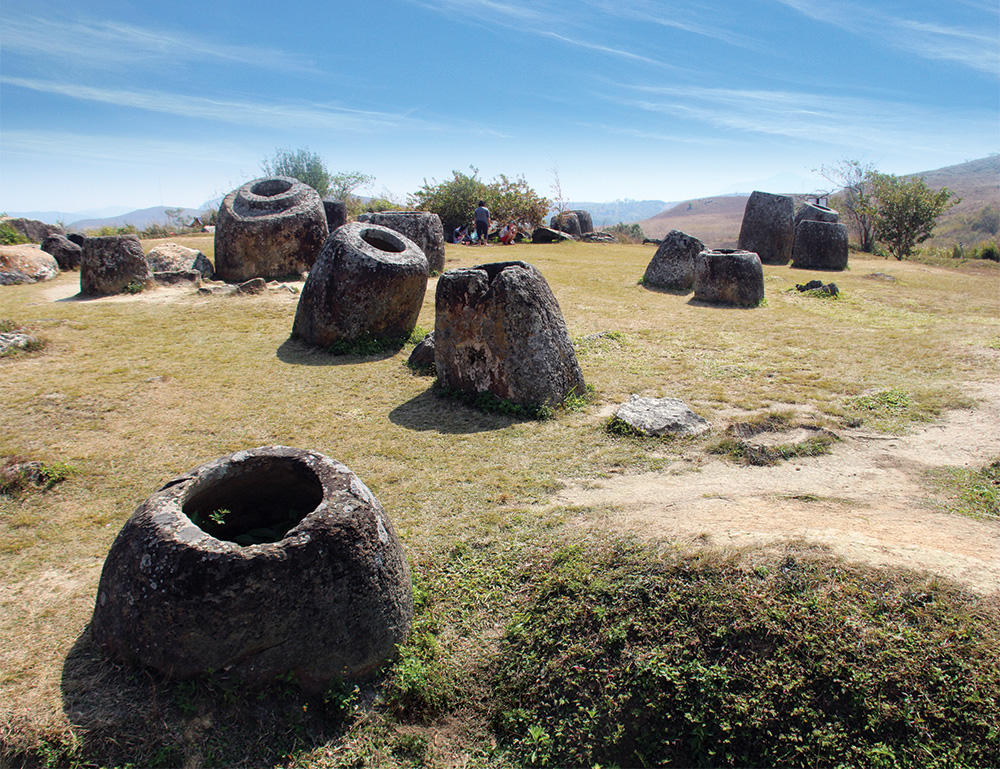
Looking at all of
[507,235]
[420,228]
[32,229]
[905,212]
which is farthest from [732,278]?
[32,229]

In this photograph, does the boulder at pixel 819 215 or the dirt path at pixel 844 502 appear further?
the boulder at pixel 819 215

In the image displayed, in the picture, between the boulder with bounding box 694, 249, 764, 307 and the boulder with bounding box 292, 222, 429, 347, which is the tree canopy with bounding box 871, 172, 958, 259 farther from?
the boulder with bounding box 292, 222, 429, 347

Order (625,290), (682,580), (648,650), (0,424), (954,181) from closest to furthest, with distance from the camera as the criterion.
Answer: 1. (648,650)
2. (682,580)
3. (0,424)
4. (625,290)
5. (954,181)

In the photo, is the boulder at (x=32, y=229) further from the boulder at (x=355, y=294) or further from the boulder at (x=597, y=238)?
the boulder at (x=597, y=238)

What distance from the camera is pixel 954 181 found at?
136m

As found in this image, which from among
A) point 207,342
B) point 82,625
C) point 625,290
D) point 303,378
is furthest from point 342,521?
point 625,290

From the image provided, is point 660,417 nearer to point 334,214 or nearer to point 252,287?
point 252,287

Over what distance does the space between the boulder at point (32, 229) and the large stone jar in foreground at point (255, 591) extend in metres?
19.5

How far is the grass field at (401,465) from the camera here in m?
3.00

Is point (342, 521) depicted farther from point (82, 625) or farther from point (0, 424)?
point (0, 424)

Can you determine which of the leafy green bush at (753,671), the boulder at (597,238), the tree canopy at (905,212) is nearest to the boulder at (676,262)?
the leafy green bush at (753,671)

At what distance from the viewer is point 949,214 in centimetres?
8981

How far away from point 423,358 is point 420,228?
7516 millimetres

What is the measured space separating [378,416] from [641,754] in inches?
172
